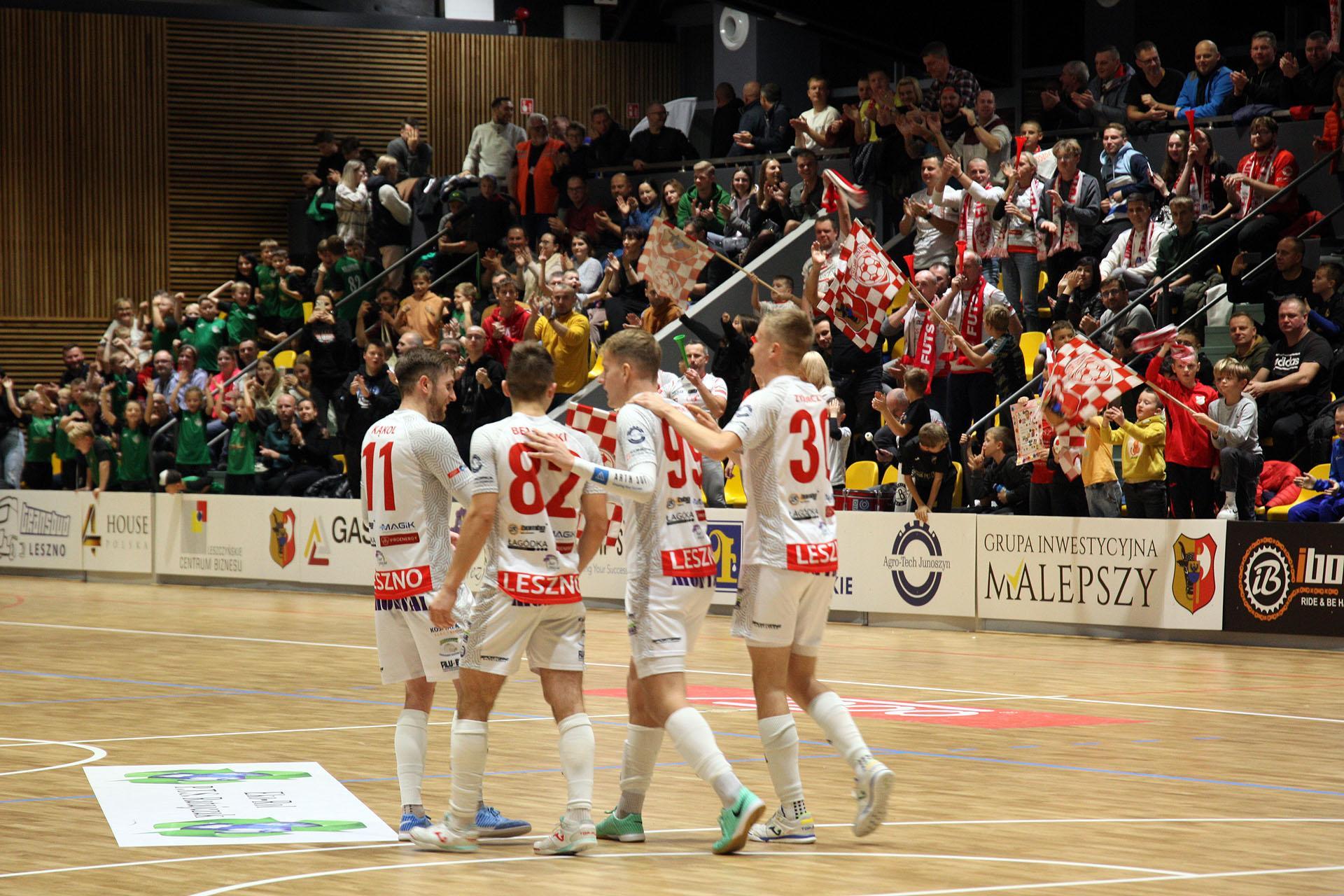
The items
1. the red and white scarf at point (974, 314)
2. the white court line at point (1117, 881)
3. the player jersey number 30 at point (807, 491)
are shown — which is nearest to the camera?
the white court line at point (1117, 881)

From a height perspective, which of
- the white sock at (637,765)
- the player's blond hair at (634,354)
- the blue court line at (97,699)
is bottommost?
the blue court line at (97,699)

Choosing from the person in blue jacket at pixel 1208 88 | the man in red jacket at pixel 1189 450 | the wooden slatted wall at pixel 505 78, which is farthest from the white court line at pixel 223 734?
the wooden slatted wall at pixel 505 78

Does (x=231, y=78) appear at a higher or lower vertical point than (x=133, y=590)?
higher

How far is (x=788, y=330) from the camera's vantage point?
7387 millimetres

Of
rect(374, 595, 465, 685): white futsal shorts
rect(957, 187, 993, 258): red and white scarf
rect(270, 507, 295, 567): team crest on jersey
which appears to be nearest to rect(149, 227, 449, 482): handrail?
rect(270, 507, 295, 567): team crest on jersey

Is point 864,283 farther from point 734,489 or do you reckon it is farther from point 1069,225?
point 734,489

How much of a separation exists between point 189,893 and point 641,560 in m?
2.21

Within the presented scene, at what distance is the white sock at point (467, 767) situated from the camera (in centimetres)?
693

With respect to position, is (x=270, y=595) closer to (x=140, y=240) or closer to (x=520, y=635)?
(x=140, y=240)

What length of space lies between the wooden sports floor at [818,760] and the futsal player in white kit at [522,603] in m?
0.24

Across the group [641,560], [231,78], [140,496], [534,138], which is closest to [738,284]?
[534,138]

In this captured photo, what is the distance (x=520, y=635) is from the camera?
6984 mm

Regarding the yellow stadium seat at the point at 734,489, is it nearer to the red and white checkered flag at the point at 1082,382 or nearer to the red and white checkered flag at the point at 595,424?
the red and white checkered flag at the point at 1082,382

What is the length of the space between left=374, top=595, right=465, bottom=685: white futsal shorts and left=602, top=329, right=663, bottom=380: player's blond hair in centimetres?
132
